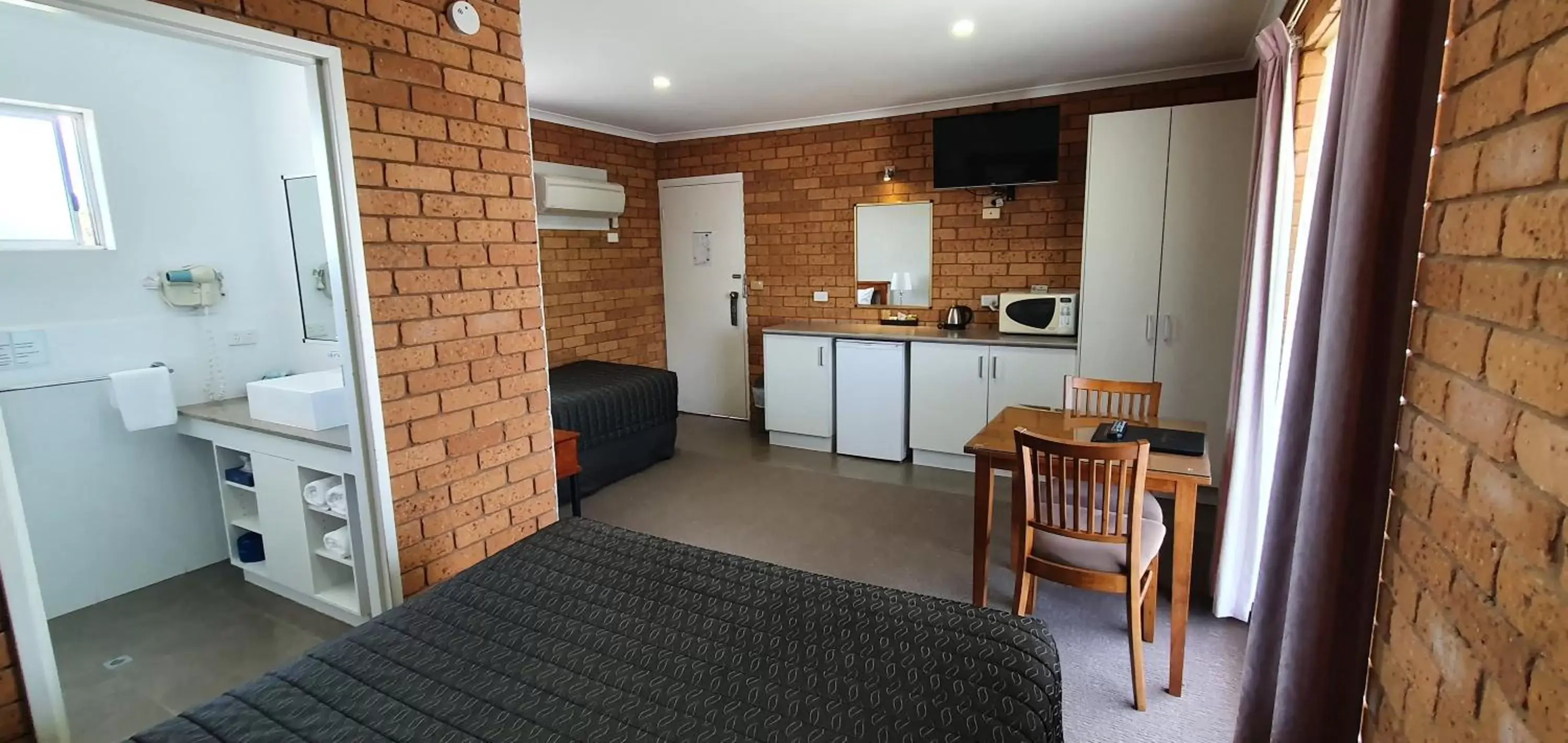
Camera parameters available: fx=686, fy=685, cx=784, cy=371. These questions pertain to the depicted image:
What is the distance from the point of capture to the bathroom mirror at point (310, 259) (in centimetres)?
342

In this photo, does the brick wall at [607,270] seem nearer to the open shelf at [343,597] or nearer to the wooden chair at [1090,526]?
the open shelf at [343,597]

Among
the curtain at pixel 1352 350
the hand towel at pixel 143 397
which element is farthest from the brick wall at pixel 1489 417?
the hand towel at pixel 143 397

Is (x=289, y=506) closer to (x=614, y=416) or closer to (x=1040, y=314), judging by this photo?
(x=614, y=416)

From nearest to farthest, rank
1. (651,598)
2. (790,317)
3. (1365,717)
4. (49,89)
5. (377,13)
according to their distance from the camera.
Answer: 1. (1365,717)
2. (651,598)
3. (377,13)
4. (49,89)
5. (790,317)

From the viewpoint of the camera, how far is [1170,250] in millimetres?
3811

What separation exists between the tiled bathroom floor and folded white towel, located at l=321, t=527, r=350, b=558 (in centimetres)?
33

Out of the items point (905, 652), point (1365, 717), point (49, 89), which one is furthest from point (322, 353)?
point (1365, 717)

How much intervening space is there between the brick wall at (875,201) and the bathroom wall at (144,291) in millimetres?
3359

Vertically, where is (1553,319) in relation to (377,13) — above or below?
below

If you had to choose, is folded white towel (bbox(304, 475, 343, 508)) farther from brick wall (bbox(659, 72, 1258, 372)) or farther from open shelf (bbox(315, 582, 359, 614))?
brick wall (bbox(659, 72, 1258, 372))

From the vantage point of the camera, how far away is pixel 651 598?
1870mm

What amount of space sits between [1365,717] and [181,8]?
9.55 feet

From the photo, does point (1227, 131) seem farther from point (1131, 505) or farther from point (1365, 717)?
point (1365, 717)

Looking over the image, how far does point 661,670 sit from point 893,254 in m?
4.32
